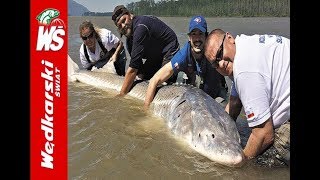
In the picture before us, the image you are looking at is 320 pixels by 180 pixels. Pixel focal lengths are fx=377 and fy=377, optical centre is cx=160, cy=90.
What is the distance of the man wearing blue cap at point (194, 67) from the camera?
4805mm

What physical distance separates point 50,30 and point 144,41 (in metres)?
2.41

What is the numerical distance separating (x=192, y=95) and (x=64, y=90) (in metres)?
1.98

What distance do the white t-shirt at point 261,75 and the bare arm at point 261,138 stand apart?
9 centimetres

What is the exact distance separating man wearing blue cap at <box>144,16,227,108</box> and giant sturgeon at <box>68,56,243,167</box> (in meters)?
0.25

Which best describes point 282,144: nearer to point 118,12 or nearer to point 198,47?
point 198,47

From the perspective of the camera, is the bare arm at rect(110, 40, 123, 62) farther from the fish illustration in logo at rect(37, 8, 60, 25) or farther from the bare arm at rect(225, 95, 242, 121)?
the fish illustration in logo at rect(37, 8, 60, 25)

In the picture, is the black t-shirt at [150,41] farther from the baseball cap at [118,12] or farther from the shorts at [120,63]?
the shorts at [120,63]

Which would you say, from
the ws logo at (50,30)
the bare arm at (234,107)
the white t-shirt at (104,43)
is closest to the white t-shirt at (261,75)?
the bare arm at (234,107)

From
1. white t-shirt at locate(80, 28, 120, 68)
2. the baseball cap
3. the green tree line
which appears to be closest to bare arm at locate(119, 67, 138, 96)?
the baseball cap

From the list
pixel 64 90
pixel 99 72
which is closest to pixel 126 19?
pixel 99 72

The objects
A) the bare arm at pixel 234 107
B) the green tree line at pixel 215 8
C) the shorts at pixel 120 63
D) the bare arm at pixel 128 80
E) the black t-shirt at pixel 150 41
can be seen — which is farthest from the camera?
the green tree line at pixel 215 8

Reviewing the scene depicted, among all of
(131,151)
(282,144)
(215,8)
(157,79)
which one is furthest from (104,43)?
(215,8)

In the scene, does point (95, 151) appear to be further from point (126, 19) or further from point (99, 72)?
point (99, 72)

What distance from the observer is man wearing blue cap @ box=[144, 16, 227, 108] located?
189 inches
